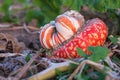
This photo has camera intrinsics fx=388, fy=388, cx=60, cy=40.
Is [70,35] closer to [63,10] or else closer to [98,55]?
[98,55]

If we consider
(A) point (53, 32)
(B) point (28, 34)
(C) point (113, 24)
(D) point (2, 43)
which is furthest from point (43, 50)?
(B) point (28, 34)

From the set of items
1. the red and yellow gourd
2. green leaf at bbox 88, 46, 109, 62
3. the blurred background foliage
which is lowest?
green leaf at bbox 88, 46, 109, 62

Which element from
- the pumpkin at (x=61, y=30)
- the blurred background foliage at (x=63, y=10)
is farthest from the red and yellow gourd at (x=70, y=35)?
the blurred background foliage at (x=63, y=10)

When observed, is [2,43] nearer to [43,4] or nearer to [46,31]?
[46,31]

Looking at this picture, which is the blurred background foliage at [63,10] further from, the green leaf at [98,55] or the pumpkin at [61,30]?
the green leaf at [98,55]

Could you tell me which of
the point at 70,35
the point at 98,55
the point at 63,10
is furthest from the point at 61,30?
the point at 63,10

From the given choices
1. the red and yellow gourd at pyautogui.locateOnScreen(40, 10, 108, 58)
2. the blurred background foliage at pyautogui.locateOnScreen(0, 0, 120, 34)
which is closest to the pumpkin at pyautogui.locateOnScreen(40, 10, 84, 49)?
the red and yellow gourd at pyautogui.locateOnScreen(40, 10, 108, 58)

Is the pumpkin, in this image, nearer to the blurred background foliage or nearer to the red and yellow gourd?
the red and yellow gourd
